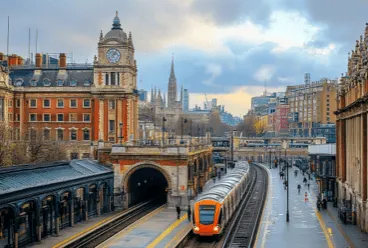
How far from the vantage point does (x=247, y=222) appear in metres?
48.6

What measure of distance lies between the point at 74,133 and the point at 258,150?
75.5 m

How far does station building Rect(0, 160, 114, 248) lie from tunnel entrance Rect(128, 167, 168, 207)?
5.61 meters

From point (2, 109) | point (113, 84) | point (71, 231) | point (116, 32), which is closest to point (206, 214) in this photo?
point (71, 231)

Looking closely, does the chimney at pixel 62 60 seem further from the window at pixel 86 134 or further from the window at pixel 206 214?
the window at pixel 206 214

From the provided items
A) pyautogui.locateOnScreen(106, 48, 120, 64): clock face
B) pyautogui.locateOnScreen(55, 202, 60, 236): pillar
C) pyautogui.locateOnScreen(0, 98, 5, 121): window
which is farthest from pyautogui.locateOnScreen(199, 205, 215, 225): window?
pyautogui.locateOnScreen(0, 98, 5, 121): window

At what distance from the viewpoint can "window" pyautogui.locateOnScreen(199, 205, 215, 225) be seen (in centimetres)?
3961

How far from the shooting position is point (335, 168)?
64.8 m

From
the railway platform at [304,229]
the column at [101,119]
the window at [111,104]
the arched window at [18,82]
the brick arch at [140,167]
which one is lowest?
the railway platform at [304,229]

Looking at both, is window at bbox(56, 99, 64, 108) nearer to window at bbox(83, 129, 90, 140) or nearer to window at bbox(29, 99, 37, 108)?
window at bbox(29, 99, 37, 108)

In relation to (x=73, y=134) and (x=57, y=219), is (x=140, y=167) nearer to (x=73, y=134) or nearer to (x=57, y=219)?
(x=57, y=219)

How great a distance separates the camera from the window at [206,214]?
39.6 metres

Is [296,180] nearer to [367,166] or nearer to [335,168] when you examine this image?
[335,168]

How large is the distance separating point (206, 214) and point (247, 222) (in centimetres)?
988

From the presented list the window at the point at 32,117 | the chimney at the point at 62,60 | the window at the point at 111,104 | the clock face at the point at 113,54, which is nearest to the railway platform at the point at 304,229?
the window at the point at 111,104
